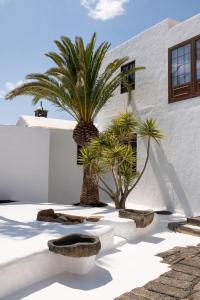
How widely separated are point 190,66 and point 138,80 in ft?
10.4

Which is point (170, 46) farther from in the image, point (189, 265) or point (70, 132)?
point (189, 265)

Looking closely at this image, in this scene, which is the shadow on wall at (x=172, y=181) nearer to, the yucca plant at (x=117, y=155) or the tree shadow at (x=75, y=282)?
the yucca plant at (x=117, y=155)

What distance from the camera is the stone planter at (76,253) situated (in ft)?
17.5

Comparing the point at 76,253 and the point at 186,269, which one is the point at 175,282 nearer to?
the point at 186,269

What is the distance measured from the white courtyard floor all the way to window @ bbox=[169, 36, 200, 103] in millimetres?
5866

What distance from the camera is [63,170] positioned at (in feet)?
50.5

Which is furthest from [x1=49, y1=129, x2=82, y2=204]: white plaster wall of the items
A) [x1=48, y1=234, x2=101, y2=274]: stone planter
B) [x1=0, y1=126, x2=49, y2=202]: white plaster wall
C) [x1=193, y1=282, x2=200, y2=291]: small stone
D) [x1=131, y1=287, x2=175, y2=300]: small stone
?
[x1=193, y1=282, x2=200, y2=291]: small stone

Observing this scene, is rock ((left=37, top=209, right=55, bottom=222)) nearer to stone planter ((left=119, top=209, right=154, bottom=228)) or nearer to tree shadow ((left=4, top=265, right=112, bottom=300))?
stone planter ((left=119, top=209, right=154, bottom=228))

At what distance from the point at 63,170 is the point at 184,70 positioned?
745cm

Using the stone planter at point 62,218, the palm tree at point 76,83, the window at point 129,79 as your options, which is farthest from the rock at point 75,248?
the window at point 129,79

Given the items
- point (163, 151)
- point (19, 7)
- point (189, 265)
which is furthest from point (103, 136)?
point (189, 265)

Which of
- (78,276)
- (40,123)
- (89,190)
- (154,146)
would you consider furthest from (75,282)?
(40,123)

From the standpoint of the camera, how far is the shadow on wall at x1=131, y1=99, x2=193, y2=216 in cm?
1191

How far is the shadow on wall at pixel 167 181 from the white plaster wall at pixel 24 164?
4.92 meters
